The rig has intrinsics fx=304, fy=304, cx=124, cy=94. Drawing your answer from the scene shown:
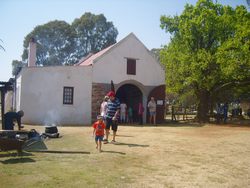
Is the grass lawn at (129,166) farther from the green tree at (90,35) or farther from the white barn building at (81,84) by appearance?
the green tree at (90,35)

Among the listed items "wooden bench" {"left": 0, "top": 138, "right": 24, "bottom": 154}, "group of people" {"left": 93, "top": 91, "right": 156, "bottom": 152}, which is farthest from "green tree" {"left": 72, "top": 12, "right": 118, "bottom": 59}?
"wooden bench" {"left": 0, "top": 138, "right": 24, "bottom": 154}

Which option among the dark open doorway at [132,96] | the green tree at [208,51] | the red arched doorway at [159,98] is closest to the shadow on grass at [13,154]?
the red arched doorway at [159,98]

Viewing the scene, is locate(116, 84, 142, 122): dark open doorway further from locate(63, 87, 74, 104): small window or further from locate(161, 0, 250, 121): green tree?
locate(63, 87, 74, 104): small window

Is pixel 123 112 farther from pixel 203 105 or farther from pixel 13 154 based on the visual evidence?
pixel 13 154

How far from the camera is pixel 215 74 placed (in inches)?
944

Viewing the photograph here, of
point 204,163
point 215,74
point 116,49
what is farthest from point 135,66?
point 204,163

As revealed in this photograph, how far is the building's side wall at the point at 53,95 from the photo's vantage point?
2064 centimetres

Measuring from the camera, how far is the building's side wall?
67.7 ft

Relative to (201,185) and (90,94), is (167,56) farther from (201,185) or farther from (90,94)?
(201,185)

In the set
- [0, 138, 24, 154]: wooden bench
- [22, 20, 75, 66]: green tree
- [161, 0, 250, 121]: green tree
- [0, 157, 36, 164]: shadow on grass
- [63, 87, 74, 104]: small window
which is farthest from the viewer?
[22, 20, 75, 66]: green tree

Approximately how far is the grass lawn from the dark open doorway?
13.3 meters

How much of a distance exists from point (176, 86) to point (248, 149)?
15826 millimetres

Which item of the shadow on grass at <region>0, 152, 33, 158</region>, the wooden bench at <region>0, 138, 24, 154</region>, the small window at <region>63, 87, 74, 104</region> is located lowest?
the shadow on grass at <region>0, 152, 33, 158</region>

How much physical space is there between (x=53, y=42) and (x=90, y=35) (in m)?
7.16
